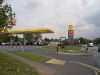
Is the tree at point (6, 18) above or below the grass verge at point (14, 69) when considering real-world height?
above

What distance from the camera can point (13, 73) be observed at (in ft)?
59.4

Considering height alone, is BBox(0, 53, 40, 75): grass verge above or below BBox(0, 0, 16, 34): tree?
below

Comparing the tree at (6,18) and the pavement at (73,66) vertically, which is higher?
the tree at (6,18)

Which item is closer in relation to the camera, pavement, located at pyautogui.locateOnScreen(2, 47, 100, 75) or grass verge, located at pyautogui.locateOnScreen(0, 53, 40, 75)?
grass verge, located at pyautogui.locateOnScreen(0, 53, 40, 75)

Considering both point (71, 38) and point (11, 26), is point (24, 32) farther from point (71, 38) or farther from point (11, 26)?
point (11, 26)

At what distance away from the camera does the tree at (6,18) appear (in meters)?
19.7

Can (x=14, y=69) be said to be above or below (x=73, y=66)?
above

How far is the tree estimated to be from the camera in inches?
776

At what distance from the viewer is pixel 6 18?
20.0 metres

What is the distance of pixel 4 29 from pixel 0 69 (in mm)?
2920

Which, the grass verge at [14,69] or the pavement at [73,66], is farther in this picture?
the pavement at [73,66]

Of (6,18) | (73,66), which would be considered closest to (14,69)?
(6,18)

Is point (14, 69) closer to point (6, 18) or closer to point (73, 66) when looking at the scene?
point (6, 18)

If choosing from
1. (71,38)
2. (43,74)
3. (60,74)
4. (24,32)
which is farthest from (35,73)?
(24,32)
